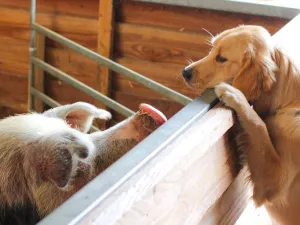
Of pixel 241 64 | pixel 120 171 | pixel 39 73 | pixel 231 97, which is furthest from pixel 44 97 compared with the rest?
pixel 120 171

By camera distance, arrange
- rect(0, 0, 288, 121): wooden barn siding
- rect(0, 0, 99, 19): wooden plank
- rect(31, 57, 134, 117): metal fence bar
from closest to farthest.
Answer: rect(31, 57, 134, 117): metal fence bar
rect(0, 0, 288, 121): wooden barn siding
rect(0, 0, 99, 19): wooden plank

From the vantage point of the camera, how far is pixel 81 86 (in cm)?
335

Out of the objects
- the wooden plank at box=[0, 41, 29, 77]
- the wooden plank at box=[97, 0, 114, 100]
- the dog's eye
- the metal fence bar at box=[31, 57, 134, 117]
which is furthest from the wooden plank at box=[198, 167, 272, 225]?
the wooden plank at box=[0, 41, 29, 77]

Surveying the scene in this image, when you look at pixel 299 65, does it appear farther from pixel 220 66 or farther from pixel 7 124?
pixel 7 124

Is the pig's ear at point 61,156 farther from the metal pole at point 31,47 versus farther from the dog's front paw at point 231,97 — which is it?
the metal pole at point 31,47

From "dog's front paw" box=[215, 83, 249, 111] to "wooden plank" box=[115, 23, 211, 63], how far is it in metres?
1.65

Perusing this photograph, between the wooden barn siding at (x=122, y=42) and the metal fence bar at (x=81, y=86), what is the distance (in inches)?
7.3

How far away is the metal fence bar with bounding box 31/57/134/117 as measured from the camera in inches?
124

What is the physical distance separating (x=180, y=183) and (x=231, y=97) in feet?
1.41

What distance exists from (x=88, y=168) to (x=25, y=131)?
0.61ft

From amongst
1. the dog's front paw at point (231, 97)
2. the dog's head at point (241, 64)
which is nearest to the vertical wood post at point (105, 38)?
the dog's head at point (241, 64)

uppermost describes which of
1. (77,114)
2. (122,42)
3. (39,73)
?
(77,114)

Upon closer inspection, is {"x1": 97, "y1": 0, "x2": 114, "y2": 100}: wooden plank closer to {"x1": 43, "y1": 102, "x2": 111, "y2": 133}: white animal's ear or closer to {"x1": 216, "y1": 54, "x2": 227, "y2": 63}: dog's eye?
{"x1": 216, "y1": 54, "x2": 227, "y2": 63}: dog's eye

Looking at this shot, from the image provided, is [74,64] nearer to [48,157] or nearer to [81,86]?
[81,86]
